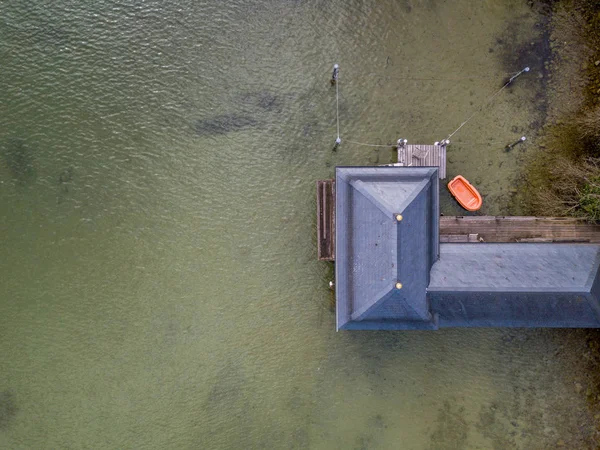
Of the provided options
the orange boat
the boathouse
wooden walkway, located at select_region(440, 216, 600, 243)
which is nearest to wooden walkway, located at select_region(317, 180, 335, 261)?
the boathouse

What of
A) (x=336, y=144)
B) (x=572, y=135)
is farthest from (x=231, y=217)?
(x=572, y=135)


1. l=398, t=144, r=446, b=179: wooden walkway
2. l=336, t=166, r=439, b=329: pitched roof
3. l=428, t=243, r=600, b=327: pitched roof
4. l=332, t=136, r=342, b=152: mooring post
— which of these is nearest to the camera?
l=336, t=166, r=439, b=329: pitched roof

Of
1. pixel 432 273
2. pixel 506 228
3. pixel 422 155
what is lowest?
pixel 432 273

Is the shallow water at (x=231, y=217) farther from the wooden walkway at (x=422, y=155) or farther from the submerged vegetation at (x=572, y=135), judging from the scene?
the submerged vegetation at (x=572, y=135)

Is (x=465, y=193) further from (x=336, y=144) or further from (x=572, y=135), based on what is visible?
(x=336, y=144)

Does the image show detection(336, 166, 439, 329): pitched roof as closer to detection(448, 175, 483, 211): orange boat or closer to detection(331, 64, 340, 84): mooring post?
detection(448, 175, 483, 211): orange boat

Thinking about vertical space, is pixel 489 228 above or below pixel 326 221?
below

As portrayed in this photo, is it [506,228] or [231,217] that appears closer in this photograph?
[506,228]

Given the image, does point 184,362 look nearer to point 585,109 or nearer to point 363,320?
point 363,320

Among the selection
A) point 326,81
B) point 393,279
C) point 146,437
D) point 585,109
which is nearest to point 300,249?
point 393,279
